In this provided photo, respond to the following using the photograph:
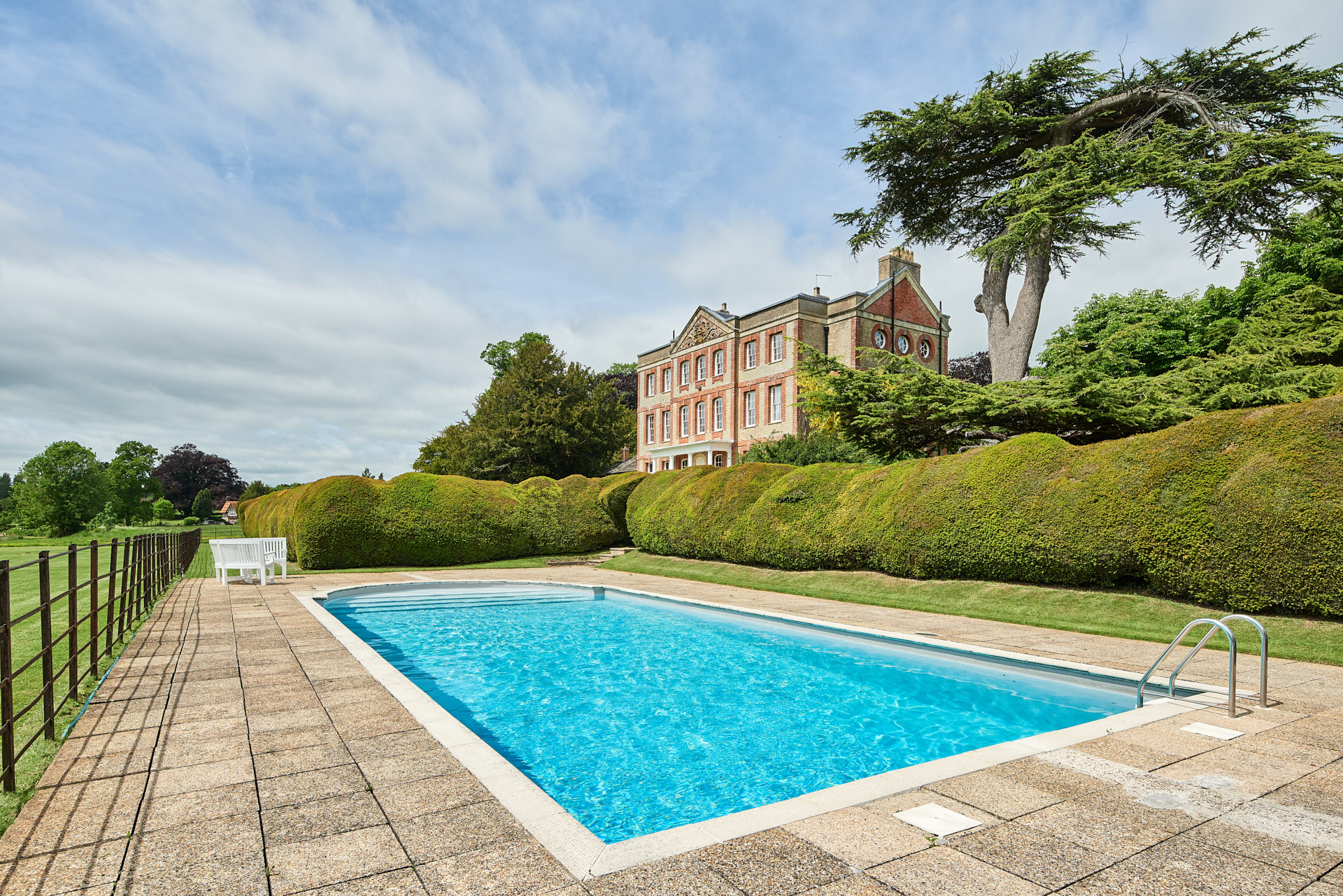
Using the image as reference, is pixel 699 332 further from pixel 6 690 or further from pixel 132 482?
pixel 132 482

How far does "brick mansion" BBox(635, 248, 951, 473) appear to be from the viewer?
34469 mm

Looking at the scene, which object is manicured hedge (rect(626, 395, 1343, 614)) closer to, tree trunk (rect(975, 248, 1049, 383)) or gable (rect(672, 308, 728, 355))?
tree trunk (rect(975, 248, 1049, 383))

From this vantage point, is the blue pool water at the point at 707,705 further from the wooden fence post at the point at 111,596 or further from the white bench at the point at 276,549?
the white bench at the point at 276,549

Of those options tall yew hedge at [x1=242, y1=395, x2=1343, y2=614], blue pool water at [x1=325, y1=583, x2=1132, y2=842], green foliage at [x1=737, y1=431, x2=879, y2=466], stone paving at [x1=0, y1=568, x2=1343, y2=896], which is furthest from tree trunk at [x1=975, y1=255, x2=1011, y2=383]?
stone paving at [x1=0, y1=568, x2=1343, y2=896]

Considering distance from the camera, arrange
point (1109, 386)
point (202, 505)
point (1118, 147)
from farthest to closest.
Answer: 1. point (202, 505)
2. point (1118, 147)
3. point (1109, 386)

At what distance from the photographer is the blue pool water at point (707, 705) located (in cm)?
507

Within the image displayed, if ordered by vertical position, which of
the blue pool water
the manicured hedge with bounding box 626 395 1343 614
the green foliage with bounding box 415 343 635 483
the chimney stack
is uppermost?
the chimney stack

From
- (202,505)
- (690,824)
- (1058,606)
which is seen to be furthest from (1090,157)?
Answer: (202,505)

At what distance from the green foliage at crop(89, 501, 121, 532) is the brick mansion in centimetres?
3263

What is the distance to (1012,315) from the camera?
1962cm

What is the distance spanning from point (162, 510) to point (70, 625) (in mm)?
65956

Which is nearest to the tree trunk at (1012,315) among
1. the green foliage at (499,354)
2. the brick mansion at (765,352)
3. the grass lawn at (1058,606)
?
the grass lawn at (1058,606)

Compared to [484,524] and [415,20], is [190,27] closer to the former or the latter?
[415,20]

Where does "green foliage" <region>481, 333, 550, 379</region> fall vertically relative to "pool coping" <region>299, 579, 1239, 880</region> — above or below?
above
